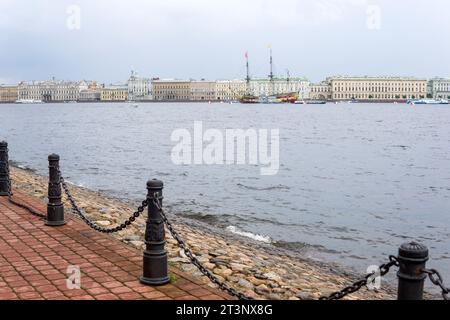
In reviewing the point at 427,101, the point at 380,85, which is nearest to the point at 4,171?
the point at 427,101

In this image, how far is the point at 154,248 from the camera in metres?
5.84

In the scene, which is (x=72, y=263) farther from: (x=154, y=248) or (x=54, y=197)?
(x=54, y=197)

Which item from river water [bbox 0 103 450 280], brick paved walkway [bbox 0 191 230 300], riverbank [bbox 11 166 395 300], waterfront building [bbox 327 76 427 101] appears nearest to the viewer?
brick paved walkway [bbox 0 191 230 300]

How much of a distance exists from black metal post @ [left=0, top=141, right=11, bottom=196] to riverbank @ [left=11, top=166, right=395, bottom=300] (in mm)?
1208

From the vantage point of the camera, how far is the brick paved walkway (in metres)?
5.45

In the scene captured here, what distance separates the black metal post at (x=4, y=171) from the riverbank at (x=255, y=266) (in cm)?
121

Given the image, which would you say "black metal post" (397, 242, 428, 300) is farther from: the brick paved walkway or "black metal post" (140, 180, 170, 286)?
"black metal post" (140, 180, 170, 286)

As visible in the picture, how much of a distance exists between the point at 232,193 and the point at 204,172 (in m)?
5.91

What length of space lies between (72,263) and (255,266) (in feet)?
9.04

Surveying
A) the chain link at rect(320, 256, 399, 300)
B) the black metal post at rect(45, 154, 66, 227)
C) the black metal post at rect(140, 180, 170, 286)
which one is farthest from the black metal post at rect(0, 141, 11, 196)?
the chain link at rect(320, 256, 399, 300)

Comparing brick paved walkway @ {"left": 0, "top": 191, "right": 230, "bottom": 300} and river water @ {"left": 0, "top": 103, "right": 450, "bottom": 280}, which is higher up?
brick paved walkway @ {"left": 0, "top": 191, "right": 230, "bottom": 300}

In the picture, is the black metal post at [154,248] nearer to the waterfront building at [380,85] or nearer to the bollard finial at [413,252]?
the bollard finial at [413,252]
